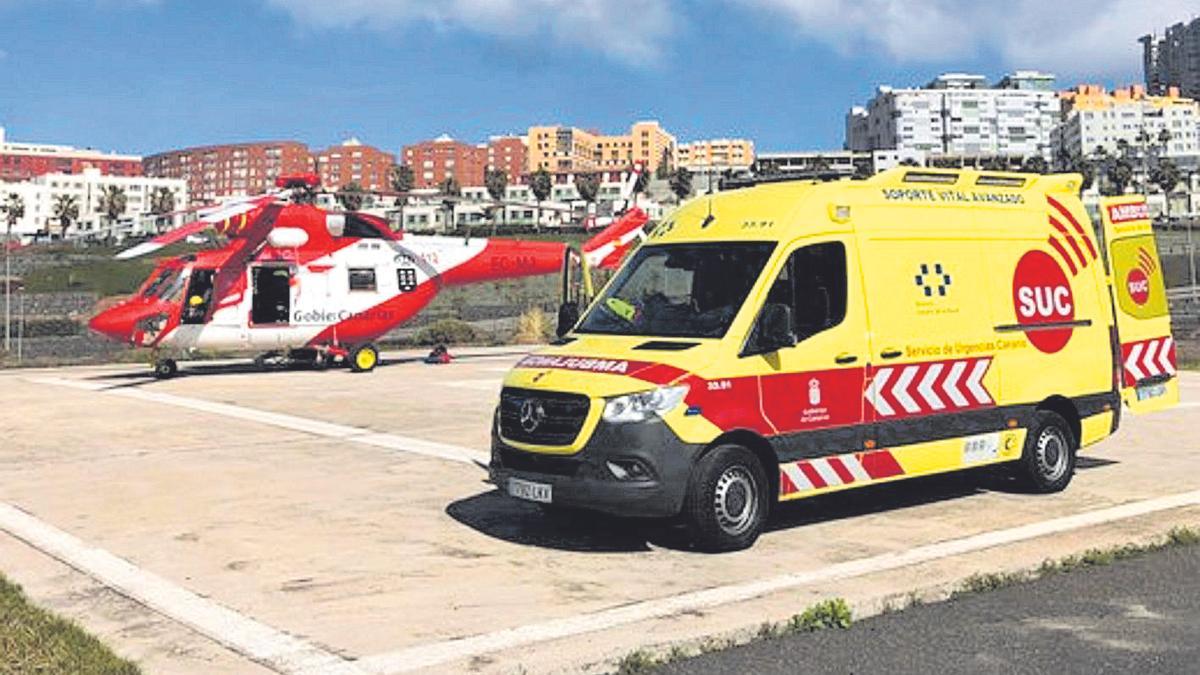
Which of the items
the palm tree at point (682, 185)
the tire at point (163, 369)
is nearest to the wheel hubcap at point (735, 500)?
the tire at point (163, 369)

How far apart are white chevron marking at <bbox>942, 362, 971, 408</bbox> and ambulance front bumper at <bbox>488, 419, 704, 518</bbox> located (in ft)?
8.67

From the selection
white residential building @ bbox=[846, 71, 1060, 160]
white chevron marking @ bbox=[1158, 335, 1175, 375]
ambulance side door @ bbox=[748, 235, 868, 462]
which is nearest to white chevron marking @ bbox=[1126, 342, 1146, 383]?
white chevron marking @ bbox=[1158, 335, 1175, 375]

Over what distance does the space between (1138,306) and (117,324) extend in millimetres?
18317

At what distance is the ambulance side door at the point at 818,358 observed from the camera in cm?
752

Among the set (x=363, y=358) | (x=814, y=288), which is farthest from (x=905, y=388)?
(x=363, y=358)

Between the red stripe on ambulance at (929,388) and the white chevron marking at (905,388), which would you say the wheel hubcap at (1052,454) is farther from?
the white chevron marking at (905,388)

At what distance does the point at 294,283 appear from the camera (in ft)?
74.6

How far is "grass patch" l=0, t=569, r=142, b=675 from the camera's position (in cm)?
494

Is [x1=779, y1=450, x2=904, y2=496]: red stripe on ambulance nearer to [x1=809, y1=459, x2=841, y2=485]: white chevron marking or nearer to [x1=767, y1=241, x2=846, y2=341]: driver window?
[x1=809, y1=459, x2=841, y2=485]: white chevron marking

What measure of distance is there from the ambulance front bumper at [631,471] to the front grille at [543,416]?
6.2 inches

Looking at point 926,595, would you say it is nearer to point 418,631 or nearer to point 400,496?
point 418,631

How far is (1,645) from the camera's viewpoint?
525cm

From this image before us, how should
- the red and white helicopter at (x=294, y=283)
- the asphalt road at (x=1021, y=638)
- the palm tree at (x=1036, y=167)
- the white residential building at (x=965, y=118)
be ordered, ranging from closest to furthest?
1. the asphalt road at (x=1021, y=638)
2. the palm tree at (x=1036, y=167)
3. the red and white helicopter at (x=294, y=283)
4. the white residential building at (x=965, y=118)

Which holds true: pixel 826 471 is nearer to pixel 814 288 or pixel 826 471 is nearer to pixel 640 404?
pixel 814 288
